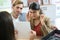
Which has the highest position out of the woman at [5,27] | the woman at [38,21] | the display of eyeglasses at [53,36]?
the woman at [5,27]

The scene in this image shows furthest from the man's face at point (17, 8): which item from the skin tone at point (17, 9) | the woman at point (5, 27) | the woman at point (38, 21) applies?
the woman at point (5, 27)

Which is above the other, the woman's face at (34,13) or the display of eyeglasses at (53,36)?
the woman's face at (34,13)

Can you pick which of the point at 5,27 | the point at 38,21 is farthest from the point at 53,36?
the point at 5,27

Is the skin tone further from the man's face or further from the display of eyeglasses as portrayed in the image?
the display of eyeglasses

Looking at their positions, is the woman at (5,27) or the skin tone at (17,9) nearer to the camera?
the woman at (5,27)

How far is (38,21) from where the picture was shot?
1.60m

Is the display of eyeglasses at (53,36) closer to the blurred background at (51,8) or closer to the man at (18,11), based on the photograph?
the blurred background at (51,8)

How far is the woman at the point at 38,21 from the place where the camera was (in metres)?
1.58

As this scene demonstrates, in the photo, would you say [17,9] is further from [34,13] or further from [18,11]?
[34,13]

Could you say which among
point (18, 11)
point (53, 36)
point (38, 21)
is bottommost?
point (53, 36)

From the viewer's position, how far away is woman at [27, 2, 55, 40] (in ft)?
5.20

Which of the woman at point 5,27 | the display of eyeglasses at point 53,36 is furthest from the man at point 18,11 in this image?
the woman at point 5,27

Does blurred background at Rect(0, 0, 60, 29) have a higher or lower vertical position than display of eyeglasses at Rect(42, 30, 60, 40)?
higher

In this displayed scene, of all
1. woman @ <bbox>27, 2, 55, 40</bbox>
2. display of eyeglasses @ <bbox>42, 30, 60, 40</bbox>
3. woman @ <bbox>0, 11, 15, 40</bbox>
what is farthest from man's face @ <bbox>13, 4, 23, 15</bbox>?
woman @ <bbox>0, 11, 15, 40</bbox>
